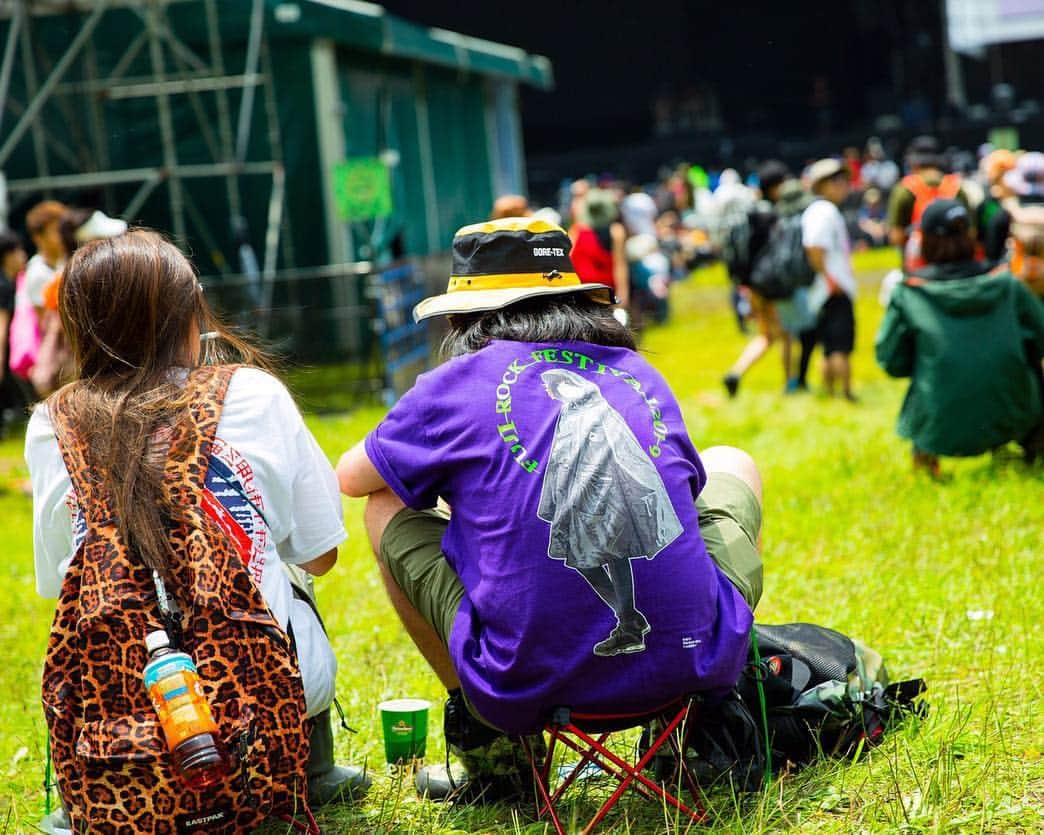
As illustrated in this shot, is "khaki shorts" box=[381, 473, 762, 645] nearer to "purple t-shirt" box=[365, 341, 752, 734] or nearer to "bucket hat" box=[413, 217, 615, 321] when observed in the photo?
"purple t-shirt" box=[365, 341, 752, 734]

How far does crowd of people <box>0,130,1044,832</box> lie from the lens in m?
2.63

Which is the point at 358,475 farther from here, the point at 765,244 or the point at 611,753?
the point at 765,244

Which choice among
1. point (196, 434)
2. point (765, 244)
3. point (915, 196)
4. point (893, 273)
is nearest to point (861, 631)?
point (196, 434)

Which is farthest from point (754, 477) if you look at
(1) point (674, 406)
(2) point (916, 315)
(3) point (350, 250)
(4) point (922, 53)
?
(4) point (922, 53)

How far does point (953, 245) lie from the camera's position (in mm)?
6125

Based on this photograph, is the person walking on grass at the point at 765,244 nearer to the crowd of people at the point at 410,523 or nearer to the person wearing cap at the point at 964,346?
the person wearing cap at the point at 964,346

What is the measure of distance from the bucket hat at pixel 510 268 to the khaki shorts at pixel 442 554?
478 mm

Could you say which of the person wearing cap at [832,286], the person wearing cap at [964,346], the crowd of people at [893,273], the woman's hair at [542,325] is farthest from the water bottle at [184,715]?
the person wearing cap at [832,286]

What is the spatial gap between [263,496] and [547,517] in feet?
1.92

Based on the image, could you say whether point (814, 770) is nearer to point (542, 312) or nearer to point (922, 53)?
point (542, 312)

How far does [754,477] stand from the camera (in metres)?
3.45

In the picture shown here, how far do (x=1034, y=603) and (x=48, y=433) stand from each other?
3064mm

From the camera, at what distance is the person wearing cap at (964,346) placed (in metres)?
6.01

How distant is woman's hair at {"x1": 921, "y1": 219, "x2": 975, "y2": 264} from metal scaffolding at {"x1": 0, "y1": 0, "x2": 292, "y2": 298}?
722 centimetres
